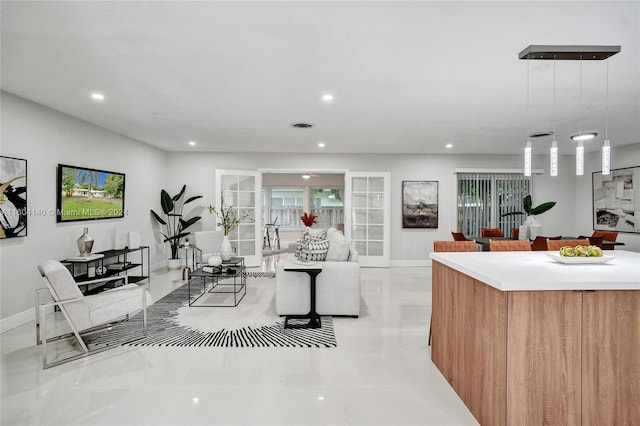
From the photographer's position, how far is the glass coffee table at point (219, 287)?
4707 millimetres

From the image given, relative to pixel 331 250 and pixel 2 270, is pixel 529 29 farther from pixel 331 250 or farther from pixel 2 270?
pixel 2 270

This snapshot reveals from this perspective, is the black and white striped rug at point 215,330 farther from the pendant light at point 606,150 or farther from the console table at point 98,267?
the pendant light at point 606,150

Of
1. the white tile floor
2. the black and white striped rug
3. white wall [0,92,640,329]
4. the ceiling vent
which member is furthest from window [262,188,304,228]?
the white tile floor

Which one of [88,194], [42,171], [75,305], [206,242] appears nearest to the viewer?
[75,305]

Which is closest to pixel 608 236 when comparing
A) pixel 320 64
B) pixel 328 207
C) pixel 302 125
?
pixel 302 125

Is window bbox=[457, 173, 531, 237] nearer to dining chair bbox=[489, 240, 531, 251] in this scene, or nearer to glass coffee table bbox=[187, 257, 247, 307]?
dining chair bbox=[489, 240, 531, 251]

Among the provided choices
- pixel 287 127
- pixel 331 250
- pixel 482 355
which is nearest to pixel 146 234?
pixel 287 127

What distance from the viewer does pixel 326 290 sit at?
420 cm

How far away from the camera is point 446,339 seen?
8.97ft

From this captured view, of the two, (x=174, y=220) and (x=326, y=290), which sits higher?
(x=174, y=220)

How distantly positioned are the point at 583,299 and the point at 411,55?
2.11 metres

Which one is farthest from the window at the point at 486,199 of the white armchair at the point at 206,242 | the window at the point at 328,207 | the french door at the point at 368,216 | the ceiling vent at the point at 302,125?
the white armchair at the point at 206,242

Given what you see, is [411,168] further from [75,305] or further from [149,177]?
[75,305]

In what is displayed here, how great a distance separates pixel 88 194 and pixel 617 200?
9945 mm
